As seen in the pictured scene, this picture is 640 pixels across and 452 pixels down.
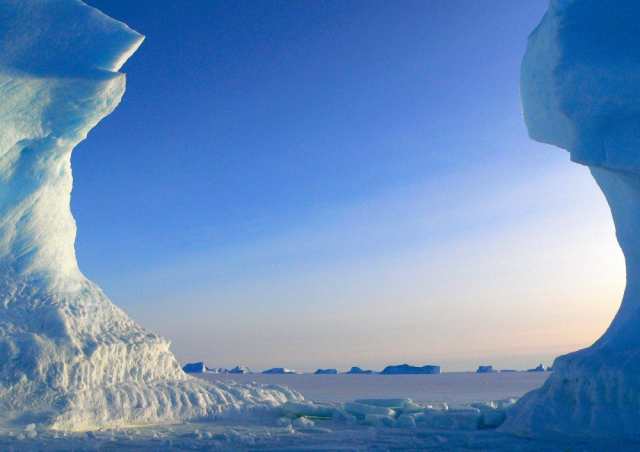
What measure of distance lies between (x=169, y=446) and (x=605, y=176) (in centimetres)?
911

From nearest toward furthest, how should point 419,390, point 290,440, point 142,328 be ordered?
point 290,440, point 142,328, point 419,390

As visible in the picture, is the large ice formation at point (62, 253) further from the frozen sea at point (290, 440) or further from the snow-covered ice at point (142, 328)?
the frozen sea at point (290, 440)

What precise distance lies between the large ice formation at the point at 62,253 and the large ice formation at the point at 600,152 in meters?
7.44

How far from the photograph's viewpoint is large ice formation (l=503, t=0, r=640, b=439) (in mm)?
9609

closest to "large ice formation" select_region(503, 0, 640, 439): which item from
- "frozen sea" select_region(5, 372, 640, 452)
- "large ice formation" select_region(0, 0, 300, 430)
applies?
"frozen sea" select_region(5, 372, 640, 452)

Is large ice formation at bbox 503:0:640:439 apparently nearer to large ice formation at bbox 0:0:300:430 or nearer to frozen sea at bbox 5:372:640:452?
frozen sea at bbox 5:372:640:452

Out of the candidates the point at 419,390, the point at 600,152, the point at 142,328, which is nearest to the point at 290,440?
the point at 142,328

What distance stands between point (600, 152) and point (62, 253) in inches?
452

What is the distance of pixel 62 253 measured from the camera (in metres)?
14.7

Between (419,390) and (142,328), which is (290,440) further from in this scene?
(419,390)

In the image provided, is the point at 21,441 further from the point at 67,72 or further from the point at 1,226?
the point at 67,72

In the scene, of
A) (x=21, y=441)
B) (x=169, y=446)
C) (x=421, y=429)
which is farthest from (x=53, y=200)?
(x=421, y=429)

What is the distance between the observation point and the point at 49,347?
39.2 feet

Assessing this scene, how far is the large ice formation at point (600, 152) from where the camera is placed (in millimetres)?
9609
